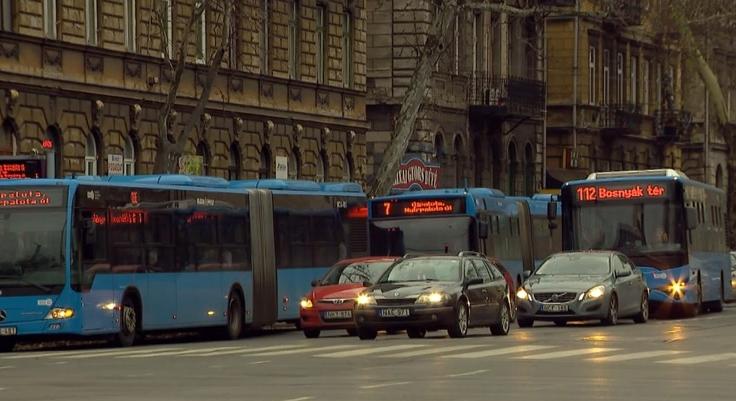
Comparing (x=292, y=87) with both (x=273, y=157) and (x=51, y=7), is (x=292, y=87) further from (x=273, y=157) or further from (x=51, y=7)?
(x=51, y=7)

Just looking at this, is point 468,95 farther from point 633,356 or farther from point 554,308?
point 633,356

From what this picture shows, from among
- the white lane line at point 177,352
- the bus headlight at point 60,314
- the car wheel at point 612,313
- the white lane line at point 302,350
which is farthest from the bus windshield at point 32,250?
the car wheel at point 612,313

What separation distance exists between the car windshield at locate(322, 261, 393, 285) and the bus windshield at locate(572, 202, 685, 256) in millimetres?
7949

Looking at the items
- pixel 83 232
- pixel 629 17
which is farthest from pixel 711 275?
pixel 629 17

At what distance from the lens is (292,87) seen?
57375 mm

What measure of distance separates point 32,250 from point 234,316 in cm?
693

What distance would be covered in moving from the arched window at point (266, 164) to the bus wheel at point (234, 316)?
58.1 ft

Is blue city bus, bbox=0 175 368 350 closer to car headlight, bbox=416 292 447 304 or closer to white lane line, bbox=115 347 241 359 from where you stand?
white lane line, bbox=115 347 241 359

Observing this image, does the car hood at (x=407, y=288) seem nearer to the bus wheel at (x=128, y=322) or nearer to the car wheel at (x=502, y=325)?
the car wheel at (x=502, y=325)

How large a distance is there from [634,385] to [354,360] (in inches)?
230

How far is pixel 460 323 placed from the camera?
32.8m

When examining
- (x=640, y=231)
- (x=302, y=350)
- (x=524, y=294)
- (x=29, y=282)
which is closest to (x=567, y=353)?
(x=302, y=350)

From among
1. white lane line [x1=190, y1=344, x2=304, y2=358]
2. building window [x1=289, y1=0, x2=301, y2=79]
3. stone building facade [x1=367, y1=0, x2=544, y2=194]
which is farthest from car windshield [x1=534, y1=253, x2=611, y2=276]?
stone building facade [x1=367, y1=0, x2=544, y2=194]

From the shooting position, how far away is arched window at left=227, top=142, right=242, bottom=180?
5406cm
